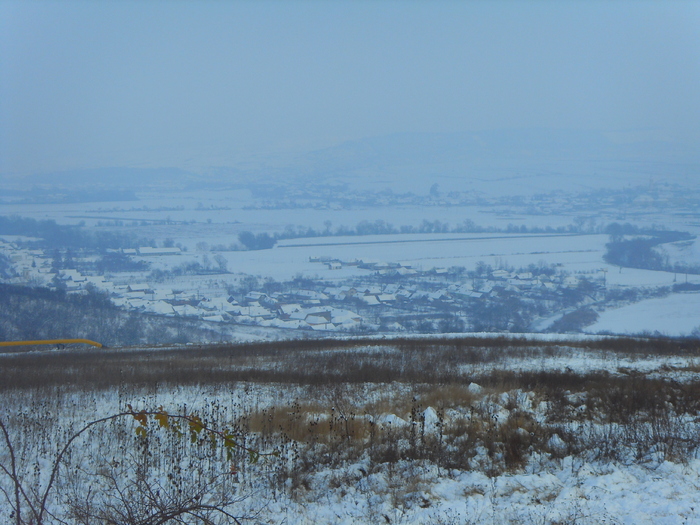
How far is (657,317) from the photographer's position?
40656 millimetres

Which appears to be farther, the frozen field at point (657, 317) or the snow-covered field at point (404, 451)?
the frozen field at point (657, 317)

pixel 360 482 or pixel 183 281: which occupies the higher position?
pixel 360 482

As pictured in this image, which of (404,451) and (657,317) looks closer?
(404,451)

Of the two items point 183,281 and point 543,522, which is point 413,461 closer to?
point 543,522

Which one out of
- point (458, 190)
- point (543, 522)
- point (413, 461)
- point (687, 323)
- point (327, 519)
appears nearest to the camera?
point (543, 522)

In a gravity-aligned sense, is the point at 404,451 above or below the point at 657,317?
above

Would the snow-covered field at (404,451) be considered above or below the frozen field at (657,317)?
above

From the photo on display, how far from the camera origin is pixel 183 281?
57469 millimetres

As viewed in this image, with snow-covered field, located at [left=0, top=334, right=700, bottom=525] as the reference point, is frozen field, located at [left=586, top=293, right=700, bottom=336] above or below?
below

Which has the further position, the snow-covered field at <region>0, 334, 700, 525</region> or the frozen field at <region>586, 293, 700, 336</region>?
the frozen field at <region>586, 293, 700, 336</region>

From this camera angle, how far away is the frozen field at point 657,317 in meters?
37.0

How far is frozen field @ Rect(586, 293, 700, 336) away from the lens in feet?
121

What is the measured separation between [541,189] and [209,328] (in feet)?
333

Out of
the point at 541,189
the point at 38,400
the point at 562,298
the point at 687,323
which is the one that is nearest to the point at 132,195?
the point at 541,189
